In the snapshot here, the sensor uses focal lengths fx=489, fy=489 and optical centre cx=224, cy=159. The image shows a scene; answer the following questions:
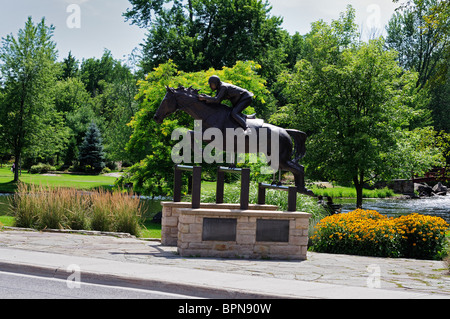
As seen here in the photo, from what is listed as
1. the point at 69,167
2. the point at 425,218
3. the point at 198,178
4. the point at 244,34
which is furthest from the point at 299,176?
the point at 69,167

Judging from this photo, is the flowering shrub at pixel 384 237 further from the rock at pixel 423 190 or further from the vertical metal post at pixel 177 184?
the rock at pixel 423 190

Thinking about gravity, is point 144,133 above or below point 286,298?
above

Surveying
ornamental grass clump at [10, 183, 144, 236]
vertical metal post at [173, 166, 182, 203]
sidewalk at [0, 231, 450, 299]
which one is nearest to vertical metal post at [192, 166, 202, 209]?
sidewalk at [0, 231, 450, 299]

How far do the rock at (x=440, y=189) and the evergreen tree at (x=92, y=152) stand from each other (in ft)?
121

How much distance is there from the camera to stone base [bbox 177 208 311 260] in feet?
36.2

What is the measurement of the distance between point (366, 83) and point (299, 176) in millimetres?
13121

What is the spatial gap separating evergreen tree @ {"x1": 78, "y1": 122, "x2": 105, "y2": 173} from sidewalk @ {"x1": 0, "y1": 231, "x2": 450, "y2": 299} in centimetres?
4656

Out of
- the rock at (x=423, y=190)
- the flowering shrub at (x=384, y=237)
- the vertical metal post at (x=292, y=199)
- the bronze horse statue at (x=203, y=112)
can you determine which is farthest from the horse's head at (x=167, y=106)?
the rock at (x=423, y=190)

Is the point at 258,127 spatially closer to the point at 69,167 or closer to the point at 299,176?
the point at 299,176

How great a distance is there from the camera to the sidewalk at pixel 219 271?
23.6ft

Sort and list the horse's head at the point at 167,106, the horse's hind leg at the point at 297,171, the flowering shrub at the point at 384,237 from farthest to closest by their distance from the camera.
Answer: the flowering shrub at the point at 384,237 < the horse's hind leg at the point at 297,171 < the horse's head at the point at 167,106

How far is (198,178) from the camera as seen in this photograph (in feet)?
37.2

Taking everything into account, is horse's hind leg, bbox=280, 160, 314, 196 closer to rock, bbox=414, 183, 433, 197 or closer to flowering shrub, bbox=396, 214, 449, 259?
flowering shrub, bbox=396, 214, 449, 259
